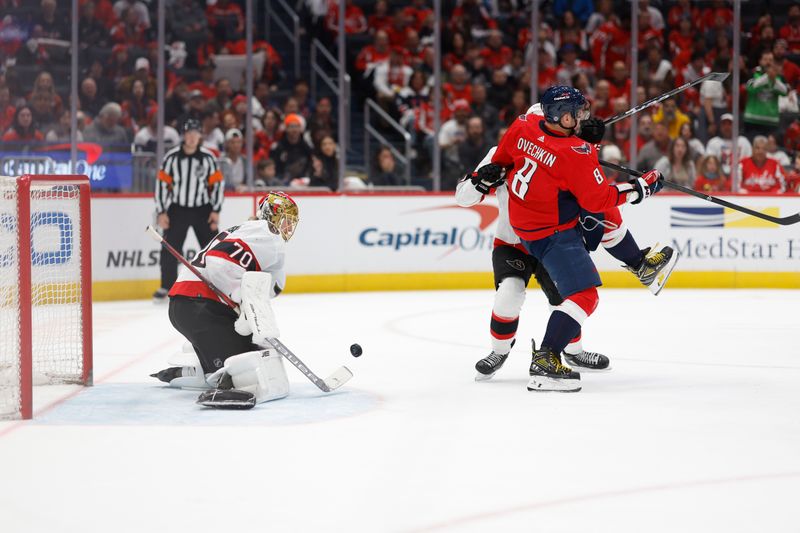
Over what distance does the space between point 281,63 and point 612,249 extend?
5.39 m

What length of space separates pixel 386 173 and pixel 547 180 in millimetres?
4355

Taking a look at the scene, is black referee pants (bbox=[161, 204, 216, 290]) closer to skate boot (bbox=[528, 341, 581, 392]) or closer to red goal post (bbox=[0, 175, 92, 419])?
red goal post (bbox=[0, 175, 92, 419])

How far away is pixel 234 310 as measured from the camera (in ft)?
14.5

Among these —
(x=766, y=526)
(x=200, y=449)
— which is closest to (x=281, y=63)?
(x=200, y=449)

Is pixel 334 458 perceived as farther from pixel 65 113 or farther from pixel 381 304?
pixel 65 113

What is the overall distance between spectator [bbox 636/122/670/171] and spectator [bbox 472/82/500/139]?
116 centimetres

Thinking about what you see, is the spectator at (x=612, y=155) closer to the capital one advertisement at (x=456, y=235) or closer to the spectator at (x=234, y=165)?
the capital one advertisement at (x=456, y=235)

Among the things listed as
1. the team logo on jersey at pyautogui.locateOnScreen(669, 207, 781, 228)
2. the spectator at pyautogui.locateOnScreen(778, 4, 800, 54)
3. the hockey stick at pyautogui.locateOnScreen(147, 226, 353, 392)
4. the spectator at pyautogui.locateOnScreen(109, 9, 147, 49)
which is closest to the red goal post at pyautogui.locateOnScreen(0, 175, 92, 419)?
the hockey stick at pyautogui.locateOnScreen(147, 226, 353, 392)

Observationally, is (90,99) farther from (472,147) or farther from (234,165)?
(472,147)

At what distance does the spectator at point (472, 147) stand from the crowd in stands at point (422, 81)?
0.01 m

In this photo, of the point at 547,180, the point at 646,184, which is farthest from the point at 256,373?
the point at 646,184

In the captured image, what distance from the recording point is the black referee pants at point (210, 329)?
171 inches

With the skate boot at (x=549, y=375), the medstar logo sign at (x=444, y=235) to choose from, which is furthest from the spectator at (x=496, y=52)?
the skate boot at (x=549, y=375)

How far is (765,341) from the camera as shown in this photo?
6184 mm
